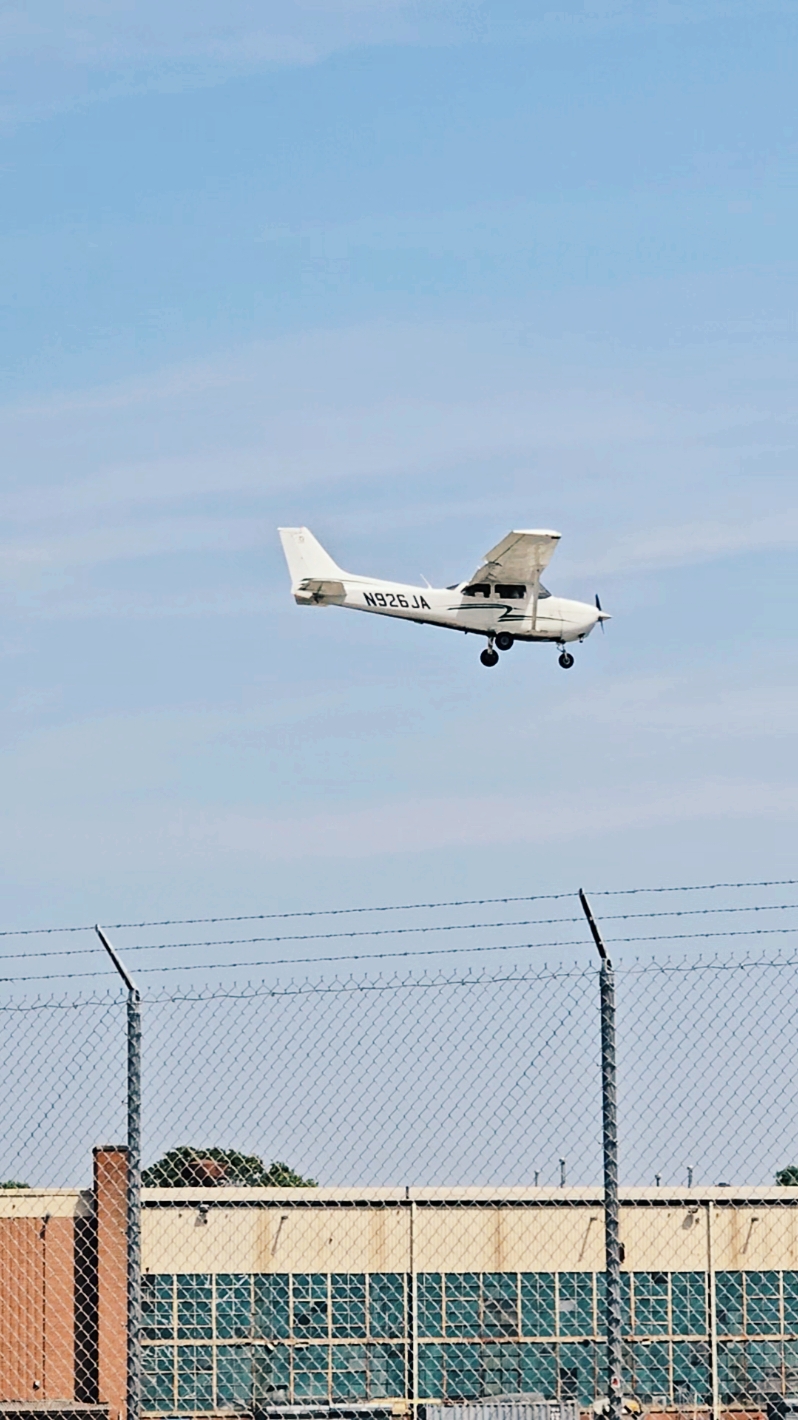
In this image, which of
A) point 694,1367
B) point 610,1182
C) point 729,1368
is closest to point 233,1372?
point 729,1368

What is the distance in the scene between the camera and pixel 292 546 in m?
52.8

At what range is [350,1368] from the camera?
40.9 meters

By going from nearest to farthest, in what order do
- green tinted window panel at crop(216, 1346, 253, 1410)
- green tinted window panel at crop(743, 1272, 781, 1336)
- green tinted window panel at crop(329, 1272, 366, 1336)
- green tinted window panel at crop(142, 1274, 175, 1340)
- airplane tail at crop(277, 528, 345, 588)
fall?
green tinted window panel at crop(142, 1274, 175, 1340), green tinted window panel at crop(216, 1346, 253, 1410), green tinted window panel at crop(743, 1272, 781, 1336), green tinted window panel at crop(329, 1272, 366, 1336), airplane tail at crop(277, 528, 345, 588)

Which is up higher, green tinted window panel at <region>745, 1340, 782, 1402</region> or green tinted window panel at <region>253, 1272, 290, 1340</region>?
green tinted window panel at <region>253, 1272, 290, 1340</region>

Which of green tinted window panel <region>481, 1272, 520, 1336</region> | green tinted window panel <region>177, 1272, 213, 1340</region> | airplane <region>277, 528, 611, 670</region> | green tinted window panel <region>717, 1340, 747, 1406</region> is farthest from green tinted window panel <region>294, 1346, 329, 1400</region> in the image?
airplane <region>277, 528, 611, 670</region>

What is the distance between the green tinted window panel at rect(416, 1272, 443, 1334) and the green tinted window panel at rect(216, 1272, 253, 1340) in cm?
443

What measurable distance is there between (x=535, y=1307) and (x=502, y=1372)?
206 centimetres

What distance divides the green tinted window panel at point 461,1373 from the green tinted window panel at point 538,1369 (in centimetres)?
109

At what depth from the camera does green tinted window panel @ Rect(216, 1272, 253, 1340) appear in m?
35.8

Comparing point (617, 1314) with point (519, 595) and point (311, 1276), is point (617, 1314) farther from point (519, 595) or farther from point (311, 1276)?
point (519, 595)

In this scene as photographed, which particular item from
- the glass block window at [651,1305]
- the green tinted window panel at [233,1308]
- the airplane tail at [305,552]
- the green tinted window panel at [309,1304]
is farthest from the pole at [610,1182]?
the airplane tail at [305,552]

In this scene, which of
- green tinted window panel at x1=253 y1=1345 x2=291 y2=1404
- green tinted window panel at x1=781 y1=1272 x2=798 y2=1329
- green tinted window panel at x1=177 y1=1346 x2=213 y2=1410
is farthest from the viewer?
green tinted window panel at x1=781 y1=1272 x2=798 y2=1329

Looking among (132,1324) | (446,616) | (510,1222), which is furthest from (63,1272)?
(132,1324)

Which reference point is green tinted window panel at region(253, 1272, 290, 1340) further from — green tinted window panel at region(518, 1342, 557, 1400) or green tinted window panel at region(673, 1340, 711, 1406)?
green tinted window panel at region(673, 1340, 711, 1406)
